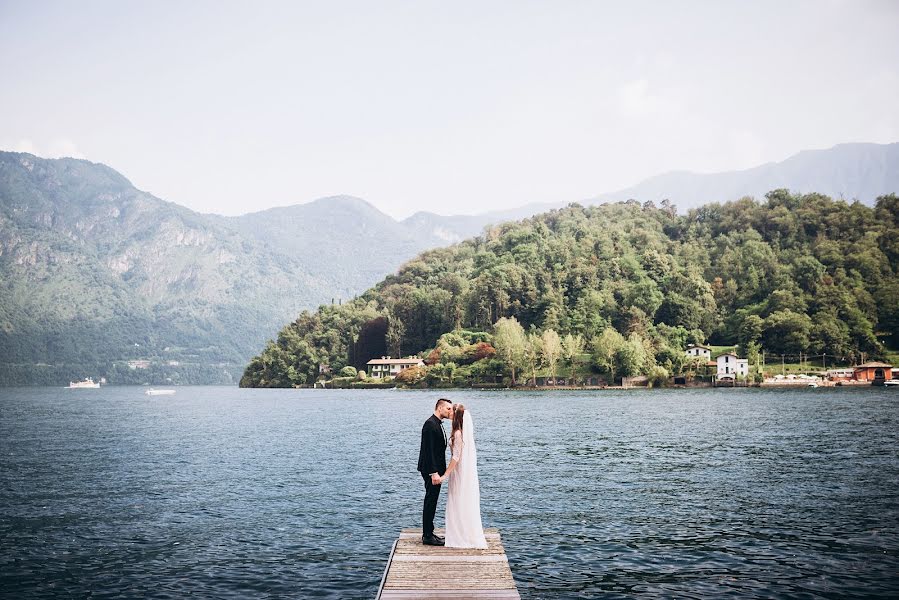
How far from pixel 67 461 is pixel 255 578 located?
36139 mm

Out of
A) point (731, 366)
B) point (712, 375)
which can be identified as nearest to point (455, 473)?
point (731, 366)

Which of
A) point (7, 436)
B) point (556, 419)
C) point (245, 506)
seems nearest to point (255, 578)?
point (245, 506)

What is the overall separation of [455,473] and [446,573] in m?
2.82

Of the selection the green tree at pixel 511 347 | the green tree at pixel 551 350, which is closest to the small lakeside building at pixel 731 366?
the green tree at pixel 551 350

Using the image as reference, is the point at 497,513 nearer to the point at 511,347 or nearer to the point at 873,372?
the point at 511,347

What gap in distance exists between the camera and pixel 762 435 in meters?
65.0

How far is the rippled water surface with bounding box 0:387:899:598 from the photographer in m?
22.0

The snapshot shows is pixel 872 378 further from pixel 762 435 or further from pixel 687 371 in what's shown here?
pixel 762 435

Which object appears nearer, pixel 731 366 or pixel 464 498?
pixel 464 498

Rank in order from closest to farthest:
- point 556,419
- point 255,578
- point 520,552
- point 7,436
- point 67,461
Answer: point 255,578 → point 520,552 → point 67,461 → point 7,436 → point 556,419

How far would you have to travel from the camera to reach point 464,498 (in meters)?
19.9

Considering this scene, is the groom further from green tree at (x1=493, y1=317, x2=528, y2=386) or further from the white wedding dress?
green tree at (x1=493, y1=317, x2=528, y2=386)

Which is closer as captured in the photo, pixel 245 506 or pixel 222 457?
pixel 245 506

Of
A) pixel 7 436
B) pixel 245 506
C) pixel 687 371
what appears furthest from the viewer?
pixel 687 371
